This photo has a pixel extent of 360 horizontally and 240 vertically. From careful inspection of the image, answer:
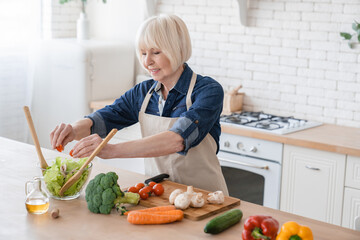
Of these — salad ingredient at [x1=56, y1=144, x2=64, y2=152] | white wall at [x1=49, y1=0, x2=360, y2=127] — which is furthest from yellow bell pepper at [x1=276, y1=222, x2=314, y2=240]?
white wall at [x1=49, y1=0, x2=360, y2=127]

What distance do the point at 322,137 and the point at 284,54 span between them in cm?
90

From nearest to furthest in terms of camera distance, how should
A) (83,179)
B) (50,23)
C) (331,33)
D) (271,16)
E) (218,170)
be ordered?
(83,179), (218,170), (331,33), (271,16), (50,23)

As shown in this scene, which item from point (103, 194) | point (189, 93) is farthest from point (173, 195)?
point (189, 93)

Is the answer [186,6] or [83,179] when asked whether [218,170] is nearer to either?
[83,179]

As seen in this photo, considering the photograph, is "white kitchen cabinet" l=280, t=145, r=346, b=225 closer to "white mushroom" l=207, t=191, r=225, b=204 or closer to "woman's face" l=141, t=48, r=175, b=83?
"woman's face" l=141, t=48, r=175, b=83

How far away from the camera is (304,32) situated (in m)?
4.22

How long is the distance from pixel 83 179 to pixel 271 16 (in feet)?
8.42

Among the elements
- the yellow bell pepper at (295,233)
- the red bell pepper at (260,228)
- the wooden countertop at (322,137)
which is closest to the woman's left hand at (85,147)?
the red bell pepper at (260,228)

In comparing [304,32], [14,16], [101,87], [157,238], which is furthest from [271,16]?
[157,238]

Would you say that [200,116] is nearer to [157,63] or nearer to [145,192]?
[157,63]

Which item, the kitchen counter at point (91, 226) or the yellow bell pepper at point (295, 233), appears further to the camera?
the kitchen counter at point (91, 226)

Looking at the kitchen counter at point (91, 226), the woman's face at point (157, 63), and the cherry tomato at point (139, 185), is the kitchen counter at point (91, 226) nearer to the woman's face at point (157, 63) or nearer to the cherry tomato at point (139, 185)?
the cherry tomato at point (139, 185)

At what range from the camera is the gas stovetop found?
3.87 metres

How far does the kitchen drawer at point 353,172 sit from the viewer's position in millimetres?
3447
